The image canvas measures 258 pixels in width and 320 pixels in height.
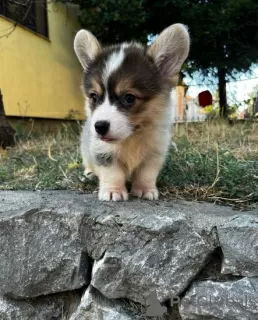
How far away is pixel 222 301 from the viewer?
5.79 feet

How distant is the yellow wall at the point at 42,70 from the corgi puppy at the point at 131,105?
515cm

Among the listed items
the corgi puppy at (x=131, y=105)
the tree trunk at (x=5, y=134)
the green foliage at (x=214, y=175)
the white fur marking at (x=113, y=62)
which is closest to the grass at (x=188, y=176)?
the green foliage at (x=214, y=175)

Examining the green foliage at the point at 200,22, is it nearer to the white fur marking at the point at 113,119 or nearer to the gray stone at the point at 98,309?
the white fur marking at the point at 113,119

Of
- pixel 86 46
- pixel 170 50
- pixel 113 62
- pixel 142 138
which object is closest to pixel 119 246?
pixel 142 138

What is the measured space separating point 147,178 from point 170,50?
2.61 feet

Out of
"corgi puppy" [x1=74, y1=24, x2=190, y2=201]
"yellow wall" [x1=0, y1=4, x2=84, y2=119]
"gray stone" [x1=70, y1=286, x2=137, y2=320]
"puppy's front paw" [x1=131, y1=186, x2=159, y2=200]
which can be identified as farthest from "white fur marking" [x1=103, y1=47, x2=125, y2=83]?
"yellow wall" [x1=0, y1=4, x2=84, y2=119]

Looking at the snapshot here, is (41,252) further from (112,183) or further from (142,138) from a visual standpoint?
(142,138)

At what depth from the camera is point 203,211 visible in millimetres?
2062

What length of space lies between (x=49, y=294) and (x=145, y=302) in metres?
0.54

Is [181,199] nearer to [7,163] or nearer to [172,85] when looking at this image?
[172,85]

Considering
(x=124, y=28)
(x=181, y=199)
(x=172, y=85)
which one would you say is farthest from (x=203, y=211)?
(x=124, y=28)

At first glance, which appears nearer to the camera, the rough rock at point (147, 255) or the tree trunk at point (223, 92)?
the rough rock at point (147, 255)

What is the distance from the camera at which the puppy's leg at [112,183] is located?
2316mm

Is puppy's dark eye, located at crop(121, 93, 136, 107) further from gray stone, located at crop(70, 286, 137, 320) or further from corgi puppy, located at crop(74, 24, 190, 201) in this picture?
gray stone, located at crop(70, 286, 137, 320)
